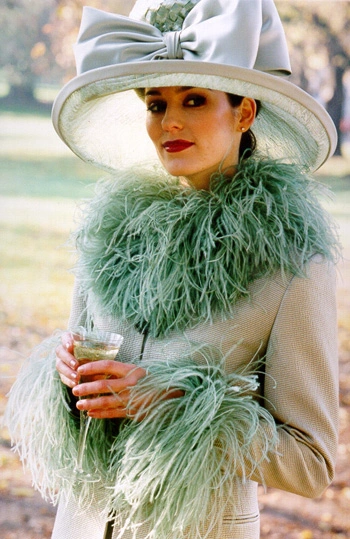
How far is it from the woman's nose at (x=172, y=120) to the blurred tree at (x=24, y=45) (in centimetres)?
333

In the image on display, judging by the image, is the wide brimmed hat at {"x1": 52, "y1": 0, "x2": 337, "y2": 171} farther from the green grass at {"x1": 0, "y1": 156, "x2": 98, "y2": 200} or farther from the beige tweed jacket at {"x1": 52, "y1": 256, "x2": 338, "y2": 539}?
the green grass at {"x1": 0, "y1": 156, "x2": 98, "y2": 200}

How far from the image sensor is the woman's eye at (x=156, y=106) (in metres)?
1.36

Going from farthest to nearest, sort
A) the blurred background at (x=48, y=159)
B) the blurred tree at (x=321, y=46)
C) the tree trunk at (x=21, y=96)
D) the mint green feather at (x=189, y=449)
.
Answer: the tree trunk at (x=21, y=96) → the blurred tree at (x=321, y=46) → the blurred background at (x=48, y=159) → the mint green feather at (x=189, y=449)

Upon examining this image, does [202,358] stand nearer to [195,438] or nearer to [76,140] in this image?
[195,438]

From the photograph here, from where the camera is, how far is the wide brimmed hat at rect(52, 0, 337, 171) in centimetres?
121

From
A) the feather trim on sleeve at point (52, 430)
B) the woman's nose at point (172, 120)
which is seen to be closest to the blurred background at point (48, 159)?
the feather trim on sleeve at point (52, 430)

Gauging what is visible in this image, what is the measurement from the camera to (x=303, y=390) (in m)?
1.18

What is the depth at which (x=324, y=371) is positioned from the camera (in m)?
1.19

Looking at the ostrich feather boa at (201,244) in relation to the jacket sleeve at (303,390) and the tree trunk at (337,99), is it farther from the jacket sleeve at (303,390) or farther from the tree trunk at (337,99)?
the tree trunk at (337,99)

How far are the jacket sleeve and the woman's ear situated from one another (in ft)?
1.25

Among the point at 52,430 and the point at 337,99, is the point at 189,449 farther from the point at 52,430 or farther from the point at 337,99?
the point at 337,99

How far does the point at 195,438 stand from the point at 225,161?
0.57 metres

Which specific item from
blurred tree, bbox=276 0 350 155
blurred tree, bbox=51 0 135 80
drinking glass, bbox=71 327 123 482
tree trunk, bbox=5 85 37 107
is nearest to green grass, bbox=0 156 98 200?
tree trunk, bbox=5 85 37 107

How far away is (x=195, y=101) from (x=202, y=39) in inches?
5.2
